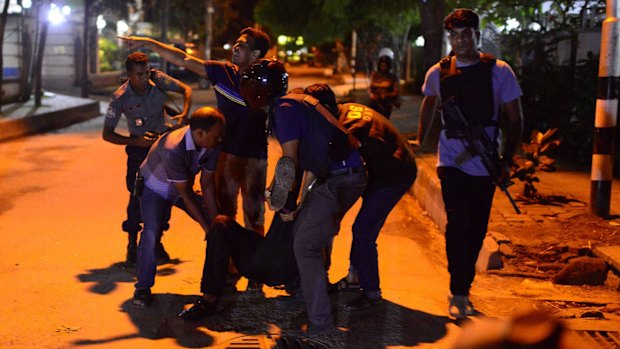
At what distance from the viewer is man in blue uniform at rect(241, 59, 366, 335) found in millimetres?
5094

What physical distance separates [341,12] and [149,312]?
20944mm

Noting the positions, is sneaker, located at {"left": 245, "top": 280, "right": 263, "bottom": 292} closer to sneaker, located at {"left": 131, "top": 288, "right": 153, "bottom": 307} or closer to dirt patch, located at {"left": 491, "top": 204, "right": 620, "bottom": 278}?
sneaker, located at {"left": 131, "top": 288, "right": 153, "bottom": 307}

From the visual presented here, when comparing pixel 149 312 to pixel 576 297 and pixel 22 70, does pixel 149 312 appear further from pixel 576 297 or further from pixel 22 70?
pixel 22 70

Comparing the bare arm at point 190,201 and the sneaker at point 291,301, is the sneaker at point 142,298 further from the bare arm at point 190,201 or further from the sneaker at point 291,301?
the sneaker at point 291,301

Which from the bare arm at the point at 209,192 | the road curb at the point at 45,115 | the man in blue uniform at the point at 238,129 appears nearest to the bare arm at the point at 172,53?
the man in blue uniform at the point at 238,129

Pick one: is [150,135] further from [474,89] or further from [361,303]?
[474,89]

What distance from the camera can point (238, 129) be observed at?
6.29 metres

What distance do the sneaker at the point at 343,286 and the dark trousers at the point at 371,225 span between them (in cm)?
33

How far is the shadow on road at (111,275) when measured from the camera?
20.9 ft

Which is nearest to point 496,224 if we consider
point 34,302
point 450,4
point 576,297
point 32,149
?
point 576,297

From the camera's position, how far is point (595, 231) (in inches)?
300

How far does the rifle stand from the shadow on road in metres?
2.53

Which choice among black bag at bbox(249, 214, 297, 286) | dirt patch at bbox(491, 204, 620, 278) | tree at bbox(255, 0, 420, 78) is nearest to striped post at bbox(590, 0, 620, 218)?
dirt patch at bbox(491, 204, 620, 278)

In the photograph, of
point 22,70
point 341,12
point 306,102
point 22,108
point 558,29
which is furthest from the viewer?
point 341,12
